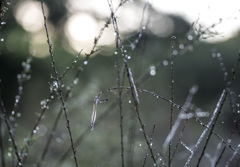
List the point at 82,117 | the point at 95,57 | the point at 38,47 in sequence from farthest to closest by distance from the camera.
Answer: the point at 95,57, the point at 38,47, the point at 82,117

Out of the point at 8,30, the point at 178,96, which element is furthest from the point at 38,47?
the point at 178,96

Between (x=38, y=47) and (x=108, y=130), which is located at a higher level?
(x=38, y=47)

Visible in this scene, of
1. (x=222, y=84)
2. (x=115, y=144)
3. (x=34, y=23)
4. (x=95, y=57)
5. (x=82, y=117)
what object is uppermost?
(x=34, y=23)

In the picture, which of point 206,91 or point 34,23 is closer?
point 34,23

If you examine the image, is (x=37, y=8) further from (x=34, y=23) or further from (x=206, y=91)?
(x=206, y=91)

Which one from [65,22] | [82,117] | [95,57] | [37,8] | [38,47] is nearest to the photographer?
[82,117]

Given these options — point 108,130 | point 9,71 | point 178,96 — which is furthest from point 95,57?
point 108,130

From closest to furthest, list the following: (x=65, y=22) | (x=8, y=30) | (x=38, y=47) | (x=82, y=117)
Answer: (x=82, y=117)
(x=8, y=30)
(x=38, y=47)
(x=65, y=22)

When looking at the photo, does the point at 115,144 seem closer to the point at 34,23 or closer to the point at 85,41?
the point at 85,41

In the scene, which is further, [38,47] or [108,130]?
[38,47]
